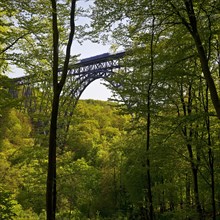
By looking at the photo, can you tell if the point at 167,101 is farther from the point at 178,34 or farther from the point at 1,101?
the point at 1,101

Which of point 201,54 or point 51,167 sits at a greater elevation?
point 201,54

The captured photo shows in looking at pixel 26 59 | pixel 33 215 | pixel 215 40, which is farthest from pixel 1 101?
pixel 33 215

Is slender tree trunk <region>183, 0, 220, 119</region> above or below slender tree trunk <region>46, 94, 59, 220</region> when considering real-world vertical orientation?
above

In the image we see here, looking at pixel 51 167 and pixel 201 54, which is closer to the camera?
pixel 201 54

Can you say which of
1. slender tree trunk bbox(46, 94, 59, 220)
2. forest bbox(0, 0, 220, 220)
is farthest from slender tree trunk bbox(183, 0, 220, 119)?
slender tree trunk bbox(46, 94, 59, 220)

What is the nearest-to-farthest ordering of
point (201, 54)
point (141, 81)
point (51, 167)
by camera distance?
point (201, 54), point (51, 167), point (141, 81)

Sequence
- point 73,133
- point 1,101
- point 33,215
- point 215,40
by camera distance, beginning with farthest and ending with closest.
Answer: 1. point 33,215
2. point 73,133
3. point 215,40
4. point 1,101

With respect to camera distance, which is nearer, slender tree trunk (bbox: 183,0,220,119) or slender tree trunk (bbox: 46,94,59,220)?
slender tree trunk (bbox: 183,0,220,119)

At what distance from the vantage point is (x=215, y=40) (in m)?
8.53

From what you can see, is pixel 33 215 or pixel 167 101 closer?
pixel 167 101

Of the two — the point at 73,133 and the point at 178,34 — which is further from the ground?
the point at 178,34

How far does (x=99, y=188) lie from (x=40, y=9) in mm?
22731

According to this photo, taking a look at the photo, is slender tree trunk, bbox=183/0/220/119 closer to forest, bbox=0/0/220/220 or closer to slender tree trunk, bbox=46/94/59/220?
forest, bbox=0/0/220/220

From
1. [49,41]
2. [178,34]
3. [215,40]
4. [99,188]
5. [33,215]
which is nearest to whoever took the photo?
[178,34]
